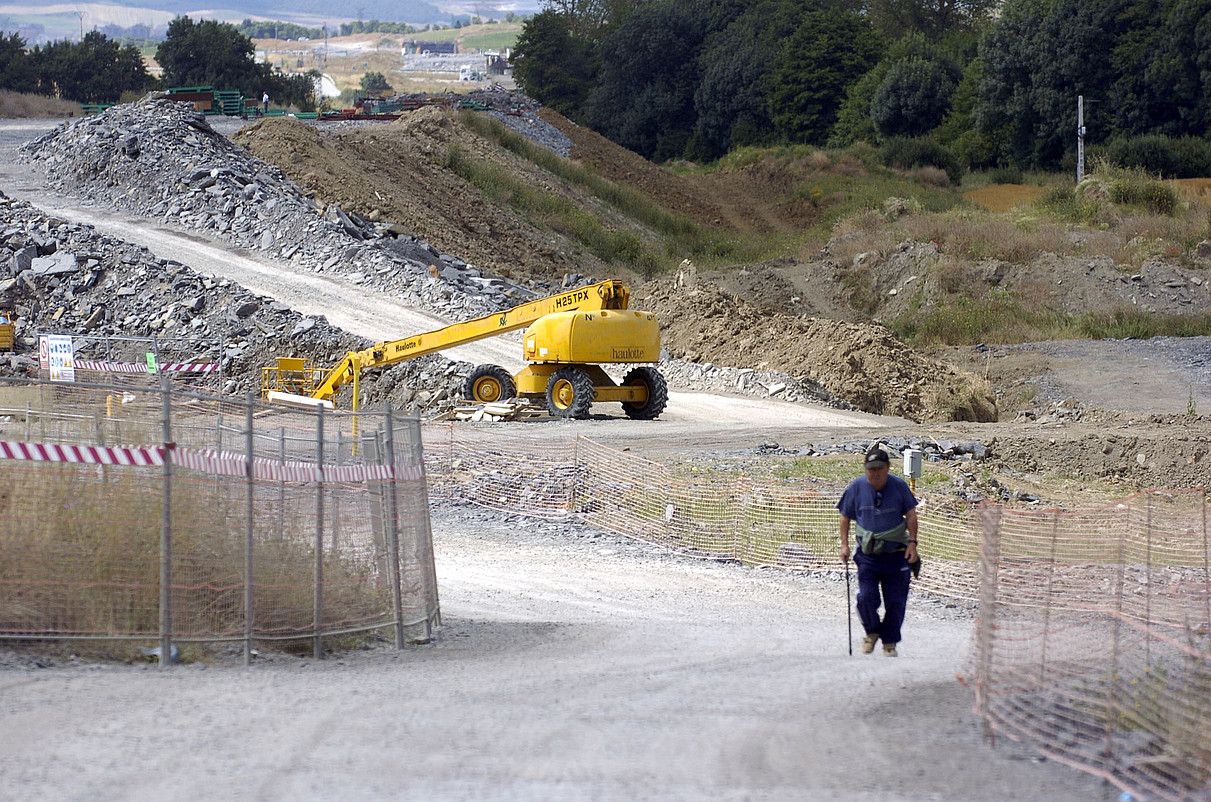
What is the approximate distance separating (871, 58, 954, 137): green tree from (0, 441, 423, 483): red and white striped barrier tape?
7519 centimetres

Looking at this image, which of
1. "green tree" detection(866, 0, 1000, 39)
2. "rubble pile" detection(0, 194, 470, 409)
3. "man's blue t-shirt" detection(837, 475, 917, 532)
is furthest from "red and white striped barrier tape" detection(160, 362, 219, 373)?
"green tree" detection(866, 0, 1000, 39)

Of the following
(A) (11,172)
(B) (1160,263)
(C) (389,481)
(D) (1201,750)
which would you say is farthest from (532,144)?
(D) (1201,750)

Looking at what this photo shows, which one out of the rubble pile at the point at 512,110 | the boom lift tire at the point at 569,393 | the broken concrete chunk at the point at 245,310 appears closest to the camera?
the boom lift tire at the point at 569,393

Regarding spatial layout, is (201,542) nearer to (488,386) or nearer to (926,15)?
(488,386)

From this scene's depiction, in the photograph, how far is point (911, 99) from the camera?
8175 centimetres

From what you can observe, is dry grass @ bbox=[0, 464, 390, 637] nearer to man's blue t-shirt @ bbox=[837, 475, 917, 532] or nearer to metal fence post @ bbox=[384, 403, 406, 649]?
metal fence post @ bbox=[384, 403, 406, 649]

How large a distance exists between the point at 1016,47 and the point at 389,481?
6993 cm

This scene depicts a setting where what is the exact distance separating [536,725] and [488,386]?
69.4 ft

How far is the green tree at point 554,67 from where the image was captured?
101 m

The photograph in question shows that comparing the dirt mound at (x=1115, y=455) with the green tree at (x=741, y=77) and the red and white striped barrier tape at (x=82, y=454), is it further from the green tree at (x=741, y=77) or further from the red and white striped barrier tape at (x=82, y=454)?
the green tree at (x=741, y=77)

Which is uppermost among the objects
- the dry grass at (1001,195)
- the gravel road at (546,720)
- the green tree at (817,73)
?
the green tree at (817,73)

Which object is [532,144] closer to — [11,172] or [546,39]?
[11,172]

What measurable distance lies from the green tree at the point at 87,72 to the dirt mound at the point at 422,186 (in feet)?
139

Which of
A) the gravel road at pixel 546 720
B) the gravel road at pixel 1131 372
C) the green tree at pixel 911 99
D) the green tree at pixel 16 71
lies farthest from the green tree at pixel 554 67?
the gravel road at pixel 546 720
